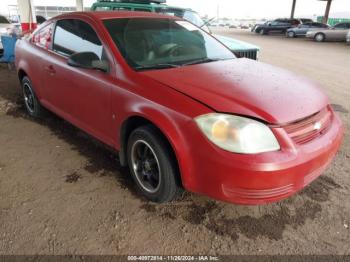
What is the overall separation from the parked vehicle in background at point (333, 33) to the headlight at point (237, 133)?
22.9 metres

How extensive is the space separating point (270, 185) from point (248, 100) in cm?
63

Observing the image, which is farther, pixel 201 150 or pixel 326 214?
pixel 326 214

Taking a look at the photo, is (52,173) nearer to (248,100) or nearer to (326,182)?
(248,100)

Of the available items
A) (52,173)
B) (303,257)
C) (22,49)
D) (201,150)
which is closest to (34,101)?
(22,49)

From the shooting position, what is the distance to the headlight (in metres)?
2.21

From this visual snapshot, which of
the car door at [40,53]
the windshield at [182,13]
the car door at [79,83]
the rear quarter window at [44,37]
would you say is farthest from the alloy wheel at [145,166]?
the windshield at [182,13]

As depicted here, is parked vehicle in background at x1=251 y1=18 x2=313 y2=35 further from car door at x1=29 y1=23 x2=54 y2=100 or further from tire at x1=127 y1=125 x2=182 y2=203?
tire at x1=127 y1=125 x2=182 y2=203

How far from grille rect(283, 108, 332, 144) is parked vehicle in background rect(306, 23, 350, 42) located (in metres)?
22.3

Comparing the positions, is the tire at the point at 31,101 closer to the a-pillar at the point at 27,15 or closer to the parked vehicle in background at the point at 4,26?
the a-pillar at the point at 27,15

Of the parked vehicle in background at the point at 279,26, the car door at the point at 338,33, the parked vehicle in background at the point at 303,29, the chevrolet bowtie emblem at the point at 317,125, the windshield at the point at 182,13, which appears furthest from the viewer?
the parked vehicle in background at the point at 279,26

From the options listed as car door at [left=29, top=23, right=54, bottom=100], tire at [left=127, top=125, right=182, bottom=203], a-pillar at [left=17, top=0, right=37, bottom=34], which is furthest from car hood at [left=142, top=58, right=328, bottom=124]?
a-pillar at [left=17, top=0, right=37, bottom=34]

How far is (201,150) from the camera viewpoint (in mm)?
2273

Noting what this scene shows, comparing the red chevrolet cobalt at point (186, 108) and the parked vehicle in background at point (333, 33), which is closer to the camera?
the red chevrolet cobalt at point (186, 108)

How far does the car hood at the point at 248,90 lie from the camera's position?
7.66 feet
